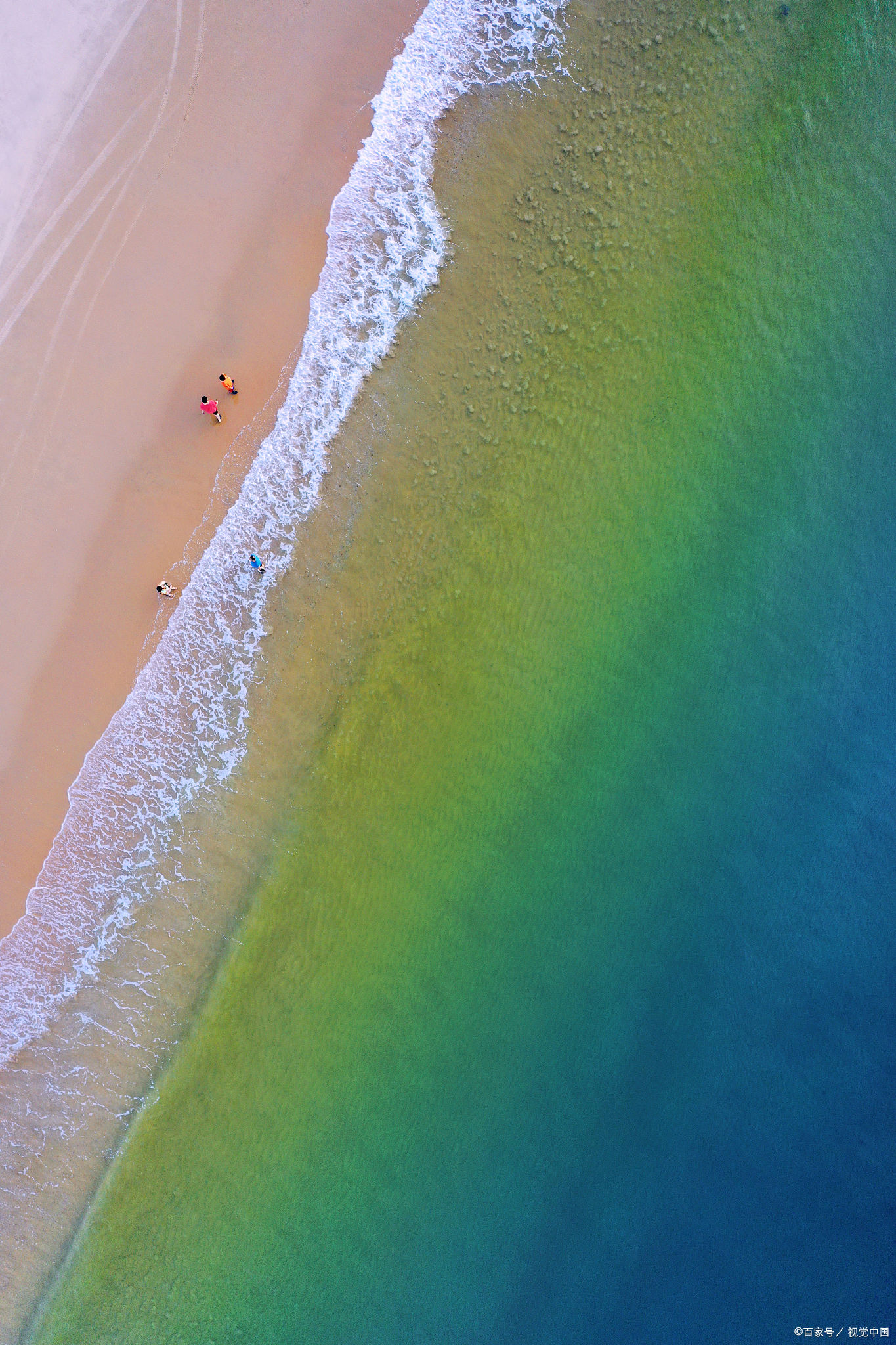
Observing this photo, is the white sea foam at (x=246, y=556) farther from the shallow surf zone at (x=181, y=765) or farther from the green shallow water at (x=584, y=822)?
the green shallow water at (x=584, y=822)

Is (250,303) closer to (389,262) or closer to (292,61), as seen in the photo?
(389,262)

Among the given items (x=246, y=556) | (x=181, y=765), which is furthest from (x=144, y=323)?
(x=181, y=765)

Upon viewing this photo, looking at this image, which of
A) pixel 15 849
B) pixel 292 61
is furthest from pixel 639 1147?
pixel 292 61

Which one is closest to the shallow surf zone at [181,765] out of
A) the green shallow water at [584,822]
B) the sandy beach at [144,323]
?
the sandy beach at [144,323]

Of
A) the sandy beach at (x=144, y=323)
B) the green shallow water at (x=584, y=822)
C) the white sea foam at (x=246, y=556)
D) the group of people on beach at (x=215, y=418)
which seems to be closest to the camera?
the group of people on beach at (x=215, y=418)

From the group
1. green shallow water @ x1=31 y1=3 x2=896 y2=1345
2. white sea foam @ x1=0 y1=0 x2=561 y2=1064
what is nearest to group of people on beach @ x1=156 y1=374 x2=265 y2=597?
white sea foam @ x1=0 y1=0 x2=561 y2=1064
